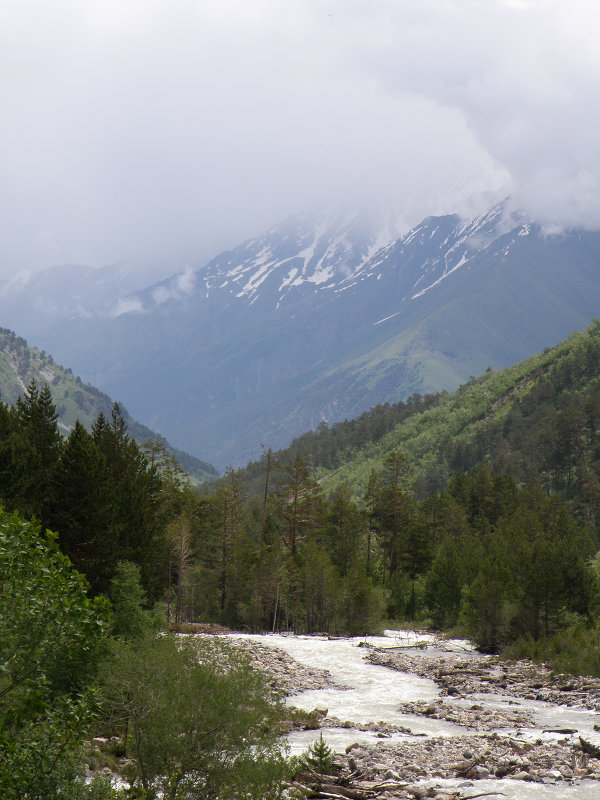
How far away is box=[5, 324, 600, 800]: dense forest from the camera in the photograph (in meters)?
14.1

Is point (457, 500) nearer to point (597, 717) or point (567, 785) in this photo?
point (597, 717)

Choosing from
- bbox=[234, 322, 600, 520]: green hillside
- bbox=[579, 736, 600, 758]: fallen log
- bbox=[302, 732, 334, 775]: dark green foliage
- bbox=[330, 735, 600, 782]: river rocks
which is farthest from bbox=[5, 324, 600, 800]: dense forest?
bbox=[579, 736, 600, 758]: fallen log

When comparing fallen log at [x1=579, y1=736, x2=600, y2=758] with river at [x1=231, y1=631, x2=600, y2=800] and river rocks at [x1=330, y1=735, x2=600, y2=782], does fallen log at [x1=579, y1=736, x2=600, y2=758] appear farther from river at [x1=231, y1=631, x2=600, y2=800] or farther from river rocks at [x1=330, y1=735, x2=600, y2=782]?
river at [x1=231, y1=631, x2=600, y2=800]

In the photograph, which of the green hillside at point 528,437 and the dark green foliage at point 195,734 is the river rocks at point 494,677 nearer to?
the dark green foliage at point 195,734

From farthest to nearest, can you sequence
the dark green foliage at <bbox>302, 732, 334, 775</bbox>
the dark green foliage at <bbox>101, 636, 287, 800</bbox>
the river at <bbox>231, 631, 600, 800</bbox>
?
the dark green foliage at <bbox>302, 732, 334, 775</bbox> < the river at <bbox>231, 631, 600, 800</bbox> < the dark green foliage at <bbox>101, 636, 287, 800</bbox>

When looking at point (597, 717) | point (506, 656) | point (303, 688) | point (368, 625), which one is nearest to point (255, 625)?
point (368, 625)

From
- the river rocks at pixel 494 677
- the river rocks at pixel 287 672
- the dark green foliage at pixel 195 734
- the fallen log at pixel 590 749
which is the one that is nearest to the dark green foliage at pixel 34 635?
the dark green foliage at pixel 195 734

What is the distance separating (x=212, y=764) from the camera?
738 inches

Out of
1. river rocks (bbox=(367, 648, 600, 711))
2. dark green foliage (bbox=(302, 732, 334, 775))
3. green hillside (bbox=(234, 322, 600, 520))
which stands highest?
green hillside (bbox=(234, 322, 600, 520))

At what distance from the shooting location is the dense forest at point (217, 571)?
14133 mm

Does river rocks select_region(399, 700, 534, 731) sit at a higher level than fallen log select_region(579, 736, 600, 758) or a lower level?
lower

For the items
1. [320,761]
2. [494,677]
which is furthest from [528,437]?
[320,761]

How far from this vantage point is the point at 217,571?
79.6 meters

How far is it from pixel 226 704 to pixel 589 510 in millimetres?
100672
